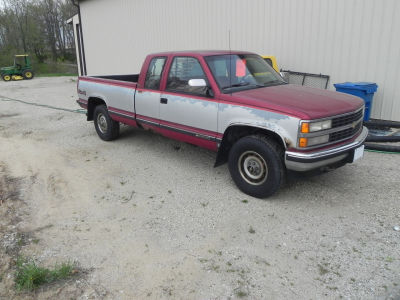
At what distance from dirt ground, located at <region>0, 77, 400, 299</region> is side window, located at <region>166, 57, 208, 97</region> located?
132 cm

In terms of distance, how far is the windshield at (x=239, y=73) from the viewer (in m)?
4.83

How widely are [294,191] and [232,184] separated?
0.87 metres

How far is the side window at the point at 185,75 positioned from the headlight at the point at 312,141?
5.07ft

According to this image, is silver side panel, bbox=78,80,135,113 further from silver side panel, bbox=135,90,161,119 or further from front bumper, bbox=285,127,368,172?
front bumper, bbox=285,127,368,172

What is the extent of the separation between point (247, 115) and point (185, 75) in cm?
139

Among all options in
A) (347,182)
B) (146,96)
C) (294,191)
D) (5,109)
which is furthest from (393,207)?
(5,109)

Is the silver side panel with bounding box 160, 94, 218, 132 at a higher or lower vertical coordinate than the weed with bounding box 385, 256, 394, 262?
higher

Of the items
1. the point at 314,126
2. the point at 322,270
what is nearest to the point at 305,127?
the point at 314,126

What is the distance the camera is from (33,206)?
14.8 ft

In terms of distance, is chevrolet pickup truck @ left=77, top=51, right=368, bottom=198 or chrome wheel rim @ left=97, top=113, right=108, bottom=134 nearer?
chevrolet pickup truck @ left=77, top=51, right=368, bottom=198

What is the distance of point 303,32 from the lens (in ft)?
27.0

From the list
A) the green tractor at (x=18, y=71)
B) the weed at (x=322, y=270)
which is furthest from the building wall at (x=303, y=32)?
the green tractor at (x=18, y=71)

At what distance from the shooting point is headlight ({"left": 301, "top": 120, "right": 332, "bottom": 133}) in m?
3.80

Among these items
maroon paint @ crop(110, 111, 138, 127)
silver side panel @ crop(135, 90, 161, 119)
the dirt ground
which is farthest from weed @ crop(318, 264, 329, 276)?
maroon paint @ crop(110, 111, 138, 127)
